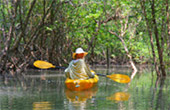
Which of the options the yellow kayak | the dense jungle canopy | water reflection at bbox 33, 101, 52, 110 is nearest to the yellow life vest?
the yellow kayak

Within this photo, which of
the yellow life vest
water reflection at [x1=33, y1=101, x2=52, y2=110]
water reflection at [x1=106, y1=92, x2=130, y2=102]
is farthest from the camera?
the yellow life vest

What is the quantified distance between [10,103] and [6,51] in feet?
30.6

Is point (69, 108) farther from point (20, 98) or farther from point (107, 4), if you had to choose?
point (107, 4)

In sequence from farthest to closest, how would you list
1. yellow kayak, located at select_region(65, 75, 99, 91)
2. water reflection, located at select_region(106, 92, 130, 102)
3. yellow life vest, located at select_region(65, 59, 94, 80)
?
yellow life vest, located at select_region(65, 59, 94, 80)
yellow kayak, located at select_region(65, 75, 99, 91)
water reflection, located at select_region(106, 92, 130, 102)

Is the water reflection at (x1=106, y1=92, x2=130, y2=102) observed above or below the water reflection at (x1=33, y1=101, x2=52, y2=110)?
below

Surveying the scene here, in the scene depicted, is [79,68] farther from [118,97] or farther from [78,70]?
[118,97]

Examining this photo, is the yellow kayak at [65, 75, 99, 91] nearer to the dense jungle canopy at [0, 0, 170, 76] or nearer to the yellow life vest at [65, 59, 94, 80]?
the yellow life vest at [65, 59, 94, 80]

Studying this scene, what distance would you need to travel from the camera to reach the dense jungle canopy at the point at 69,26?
671 inches

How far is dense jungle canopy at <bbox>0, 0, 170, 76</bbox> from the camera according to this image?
17031 millimetres

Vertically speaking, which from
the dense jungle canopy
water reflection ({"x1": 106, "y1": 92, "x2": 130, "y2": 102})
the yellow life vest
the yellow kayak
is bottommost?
water reflection ({"x1": 106, "y1": 92, "x2": 130, "y2": 102})

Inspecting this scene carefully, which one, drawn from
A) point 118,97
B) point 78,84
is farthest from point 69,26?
point 118,97

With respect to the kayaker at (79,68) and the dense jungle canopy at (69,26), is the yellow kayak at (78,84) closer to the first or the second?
the kayaker at (79,68)

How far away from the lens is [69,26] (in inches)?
Answer: 906

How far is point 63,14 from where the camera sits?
22.1 m
